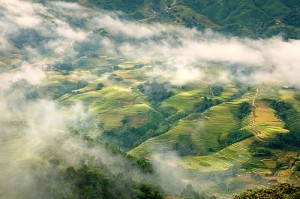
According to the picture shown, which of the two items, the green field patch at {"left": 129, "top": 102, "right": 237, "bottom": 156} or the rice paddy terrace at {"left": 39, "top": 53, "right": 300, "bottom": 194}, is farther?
the green field patch at {"left": 129, "top": 102, "right": 237, "bottom": 156}

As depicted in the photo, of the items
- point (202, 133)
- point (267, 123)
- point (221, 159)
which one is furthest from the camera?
point (267, 123)

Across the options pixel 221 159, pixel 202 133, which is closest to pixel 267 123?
pixel 202 133

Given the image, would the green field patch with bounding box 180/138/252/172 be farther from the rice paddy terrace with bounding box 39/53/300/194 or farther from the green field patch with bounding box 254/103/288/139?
the green field patch with bounding box 254/103/288/139

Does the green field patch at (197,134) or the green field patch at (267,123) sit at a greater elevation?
the green field patch at (267,123)

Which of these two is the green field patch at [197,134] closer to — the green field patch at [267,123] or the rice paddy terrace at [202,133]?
the rice paddy terrace at [202,133]

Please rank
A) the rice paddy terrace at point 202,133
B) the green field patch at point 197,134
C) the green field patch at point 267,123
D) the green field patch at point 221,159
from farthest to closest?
the green field patch at point 267,123 → the green field patch at point 197,134 → the rice paddy terrace at point 202,133 → the green field patch at point 221,159

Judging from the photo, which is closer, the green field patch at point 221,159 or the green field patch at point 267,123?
the green field patch at point 221,159

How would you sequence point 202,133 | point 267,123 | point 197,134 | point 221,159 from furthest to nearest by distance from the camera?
point 267,123
point 202,133
point 197,134
point 221,159

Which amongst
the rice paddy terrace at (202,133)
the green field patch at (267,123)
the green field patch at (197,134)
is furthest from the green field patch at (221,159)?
the green field patch at (267,123)

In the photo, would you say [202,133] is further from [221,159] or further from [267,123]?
[267,123]

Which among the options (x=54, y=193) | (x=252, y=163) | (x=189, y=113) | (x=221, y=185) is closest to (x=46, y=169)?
(x=54, y=193)

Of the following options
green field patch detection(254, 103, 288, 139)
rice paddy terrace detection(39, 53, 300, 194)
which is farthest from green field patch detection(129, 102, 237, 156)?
green field patch detection(254, 103, 288, 139)
